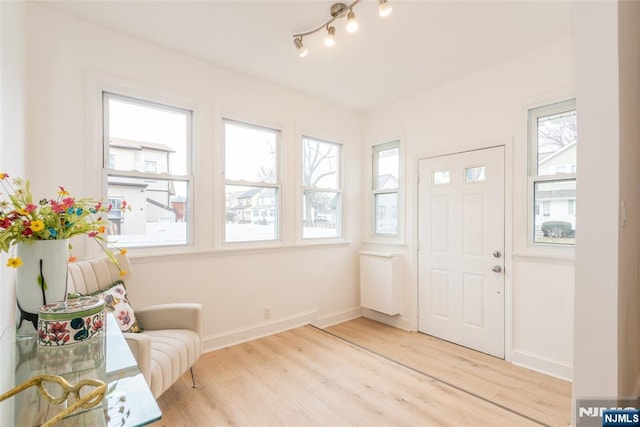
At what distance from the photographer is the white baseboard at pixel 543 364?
2447 mm

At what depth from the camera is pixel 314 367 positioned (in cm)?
259

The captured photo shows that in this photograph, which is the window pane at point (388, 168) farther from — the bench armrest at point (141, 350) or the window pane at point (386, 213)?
the bench armrest at point (141, 350)

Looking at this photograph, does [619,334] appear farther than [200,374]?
No

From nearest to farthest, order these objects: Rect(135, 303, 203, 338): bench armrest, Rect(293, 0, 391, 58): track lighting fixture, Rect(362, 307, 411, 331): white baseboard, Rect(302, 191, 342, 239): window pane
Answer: Rect(293, 0, 391, 58): track lighting fixture, Rect(135, 303, 203, 338): bench armrest, Rect(362, 307, 411, 331): white baseboard, Rect(302, 191, 342, 239): window pane

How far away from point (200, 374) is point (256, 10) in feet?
9.13

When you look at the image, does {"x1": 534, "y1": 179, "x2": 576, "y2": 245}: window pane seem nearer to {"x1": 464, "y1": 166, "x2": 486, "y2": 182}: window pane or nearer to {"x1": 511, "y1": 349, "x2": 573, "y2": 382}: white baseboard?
{"x1": 464, "y1": 166, "x2": 486, "y2": 182}: window pane

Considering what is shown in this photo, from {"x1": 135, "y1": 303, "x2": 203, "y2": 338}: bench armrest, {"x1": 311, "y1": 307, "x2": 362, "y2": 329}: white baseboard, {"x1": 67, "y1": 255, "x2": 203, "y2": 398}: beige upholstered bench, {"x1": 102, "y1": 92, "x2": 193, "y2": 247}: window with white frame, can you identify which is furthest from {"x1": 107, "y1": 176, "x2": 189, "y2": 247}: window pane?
{"x1": 311, "y1": 307, "x2": 362, "y2": 329}: white baseboard

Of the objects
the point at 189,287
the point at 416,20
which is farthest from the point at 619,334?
the point at 189,287

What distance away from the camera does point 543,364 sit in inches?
101

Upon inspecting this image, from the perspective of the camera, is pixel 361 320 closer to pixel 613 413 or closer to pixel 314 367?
pixel 314 367

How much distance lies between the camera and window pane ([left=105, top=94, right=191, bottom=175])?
251 centimetres

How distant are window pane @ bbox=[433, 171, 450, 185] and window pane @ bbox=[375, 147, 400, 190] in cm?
50

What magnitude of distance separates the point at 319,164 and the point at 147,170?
1940 mm

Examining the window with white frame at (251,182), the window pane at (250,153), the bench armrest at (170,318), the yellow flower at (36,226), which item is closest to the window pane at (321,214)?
the window with white frame at (251,182)
